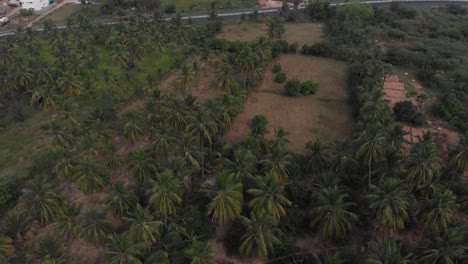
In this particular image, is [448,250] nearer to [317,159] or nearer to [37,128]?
[317,159]

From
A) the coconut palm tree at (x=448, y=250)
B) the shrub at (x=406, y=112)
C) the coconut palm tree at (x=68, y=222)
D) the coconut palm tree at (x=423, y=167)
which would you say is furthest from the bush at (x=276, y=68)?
the coconut palm tree at (x=68, y=222)

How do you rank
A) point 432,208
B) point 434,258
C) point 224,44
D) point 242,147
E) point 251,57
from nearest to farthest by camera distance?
1. point 434,258
2. point 432,208
3. point 242,147
4. point 251,57
5. point 224,44

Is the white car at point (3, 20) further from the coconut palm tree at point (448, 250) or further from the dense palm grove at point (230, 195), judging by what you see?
the coconut palm tree at point (448, 250)

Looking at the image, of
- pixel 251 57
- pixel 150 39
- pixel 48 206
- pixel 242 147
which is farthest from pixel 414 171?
pixel 150 39

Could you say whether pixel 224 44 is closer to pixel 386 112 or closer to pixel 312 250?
pixel 386 112

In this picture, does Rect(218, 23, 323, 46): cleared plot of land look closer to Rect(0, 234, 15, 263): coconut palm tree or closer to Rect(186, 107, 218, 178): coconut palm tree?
Rect(186, 107, 218, 178): coconut palm tree

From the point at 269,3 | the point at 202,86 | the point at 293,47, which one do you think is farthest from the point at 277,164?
the point at 269,3

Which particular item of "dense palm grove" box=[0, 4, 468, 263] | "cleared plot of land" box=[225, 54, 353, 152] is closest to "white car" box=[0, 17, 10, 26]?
"dense palm grove" box=[0, 4, 468, 263]
